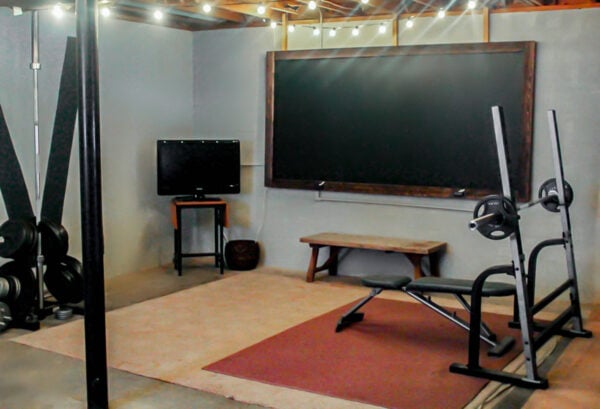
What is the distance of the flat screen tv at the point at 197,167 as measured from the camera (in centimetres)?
695

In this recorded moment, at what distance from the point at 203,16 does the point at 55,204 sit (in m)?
2.36

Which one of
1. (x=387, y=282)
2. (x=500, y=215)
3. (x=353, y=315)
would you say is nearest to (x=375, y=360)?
(x=387, y=282)

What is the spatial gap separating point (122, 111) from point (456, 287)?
3.71 meters

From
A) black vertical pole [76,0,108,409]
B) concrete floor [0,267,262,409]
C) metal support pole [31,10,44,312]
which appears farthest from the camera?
metal support pole [31,10,44,312]

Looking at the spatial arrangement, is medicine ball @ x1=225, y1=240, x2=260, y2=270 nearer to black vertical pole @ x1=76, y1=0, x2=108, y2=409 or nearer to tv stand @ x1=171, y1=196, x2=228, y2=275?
tv stand @ x1=171, y1=196, x2=228, y2=275

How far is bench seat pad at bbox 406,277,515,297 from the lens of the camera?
4492 mm

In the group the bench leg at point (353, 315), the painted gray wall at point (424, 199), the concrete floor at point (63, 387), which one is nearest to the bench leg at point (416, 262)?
the painted gray wall at point (424, 199)

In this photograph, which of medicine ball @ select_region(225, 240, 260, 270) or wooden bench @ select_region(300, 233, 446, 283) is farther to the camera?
medicine ball @ select_region(225, 240, 260, 270)

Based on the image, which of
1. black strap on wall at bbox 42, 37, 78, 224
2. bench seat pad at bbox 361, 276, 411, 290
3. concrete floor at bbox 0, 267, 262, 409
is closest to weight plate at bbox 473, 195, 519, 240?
bench seat pad at bbox 361, 276, 411, 290

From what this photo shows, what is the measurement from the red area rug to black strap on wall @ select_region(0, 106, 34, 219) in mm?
2139

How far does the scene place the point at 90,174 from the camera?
3580mm

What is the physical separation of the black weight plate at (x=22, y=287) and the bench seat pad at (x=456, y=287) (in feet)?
8.75

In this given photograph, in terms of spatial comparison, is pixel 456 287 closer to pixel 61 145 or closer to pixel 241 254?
pixel 241 254

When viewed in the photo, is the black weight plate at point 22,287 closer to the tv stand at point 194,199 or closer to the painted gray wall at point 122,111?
the painted gray wall at point 122,111
